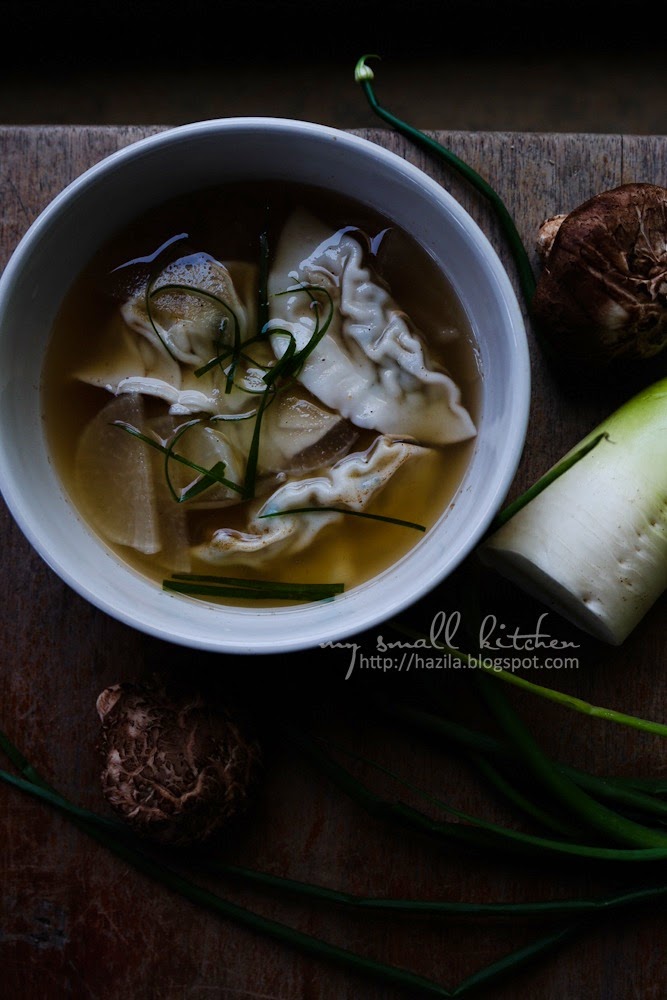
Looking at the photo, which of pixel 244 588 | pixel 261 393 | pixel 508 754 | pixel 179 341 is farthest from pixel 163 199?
pixel 508 754

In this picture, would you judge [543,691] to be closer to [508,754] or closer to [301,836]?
[508,754]

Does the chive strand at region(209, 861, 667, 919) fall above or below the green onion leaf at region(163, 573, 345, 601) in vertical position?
Result: below

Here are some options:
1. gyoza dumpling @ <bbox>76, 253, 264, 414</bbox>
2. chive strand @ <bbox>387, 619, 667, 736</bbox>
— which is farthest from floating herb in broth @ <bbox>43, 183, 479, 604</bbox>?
chive strand @ <bbox>387, 619, 667, 736</bbox>

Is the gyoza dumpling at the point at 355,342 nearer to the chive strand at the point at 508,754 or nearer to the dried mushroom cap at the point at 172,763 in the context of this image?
the chive strand at the point at 508,754

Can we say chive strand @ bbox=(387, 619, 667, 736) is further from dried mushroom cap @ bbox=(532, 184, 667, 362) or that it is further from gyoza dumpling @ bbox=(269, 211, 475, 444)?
dried mushroom cap @ bbox=(532, 184, 667, 362)

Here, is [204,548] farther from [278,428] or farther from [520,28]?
[520,28]

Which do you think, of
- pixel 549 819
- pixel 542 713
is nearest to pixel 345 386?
pixel 542 713
